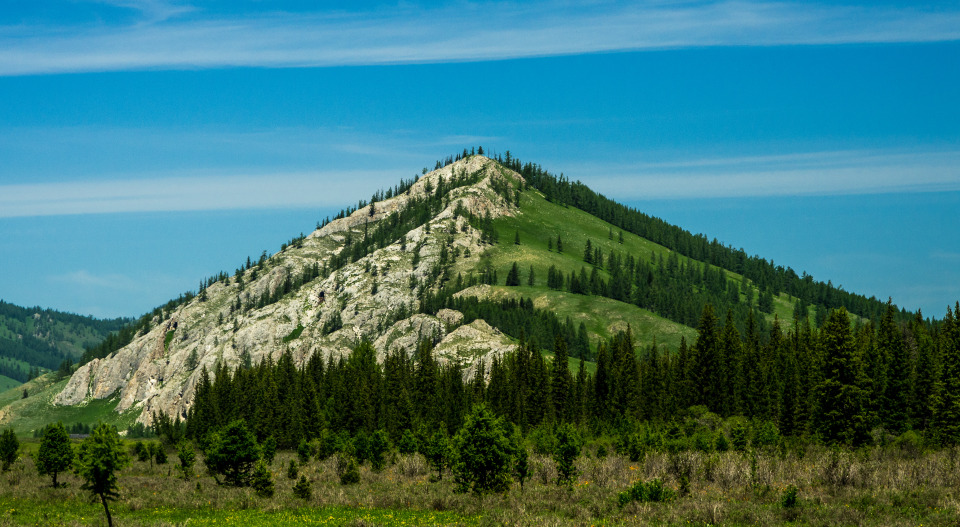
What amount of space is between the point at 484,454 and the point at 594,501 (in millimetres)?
8594

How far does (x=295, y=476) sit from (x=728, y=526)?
47820 mm

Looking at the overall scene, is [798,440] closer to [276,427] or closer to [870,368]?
[870,368]

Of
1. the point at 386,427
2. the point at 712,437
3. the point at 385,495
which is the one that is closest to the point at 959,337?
the point at 712,437

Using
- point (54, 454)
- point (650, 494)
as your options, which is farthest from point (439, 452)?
point (54, 454)

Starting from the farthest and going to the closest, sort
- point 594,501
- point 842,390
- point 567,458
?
point 842,390
point 567,458
point 594,501

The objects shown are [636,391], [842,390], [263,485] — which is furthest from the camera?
[636,391]

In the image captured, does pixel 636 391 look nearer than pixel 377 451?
No

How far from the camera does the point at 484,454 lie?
2105 inches

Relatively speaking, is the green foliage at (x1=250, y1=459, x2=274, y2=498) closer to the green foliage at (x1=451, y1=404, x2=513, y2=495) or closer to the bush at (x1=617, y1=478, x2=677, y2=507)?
the green foliage at (x1=451, y1=404, x2=513, y2=495)

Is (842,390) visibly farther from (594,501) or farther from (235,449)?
(235,449)

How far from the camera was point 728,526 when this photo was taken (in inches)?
1572

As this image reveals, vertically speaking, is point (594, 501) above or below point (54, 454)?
above

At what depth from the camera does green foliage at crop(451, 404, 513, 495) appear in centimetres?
5334

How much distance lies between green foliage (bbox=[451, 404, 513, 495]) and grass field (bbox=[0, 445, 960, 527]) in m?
1.29
